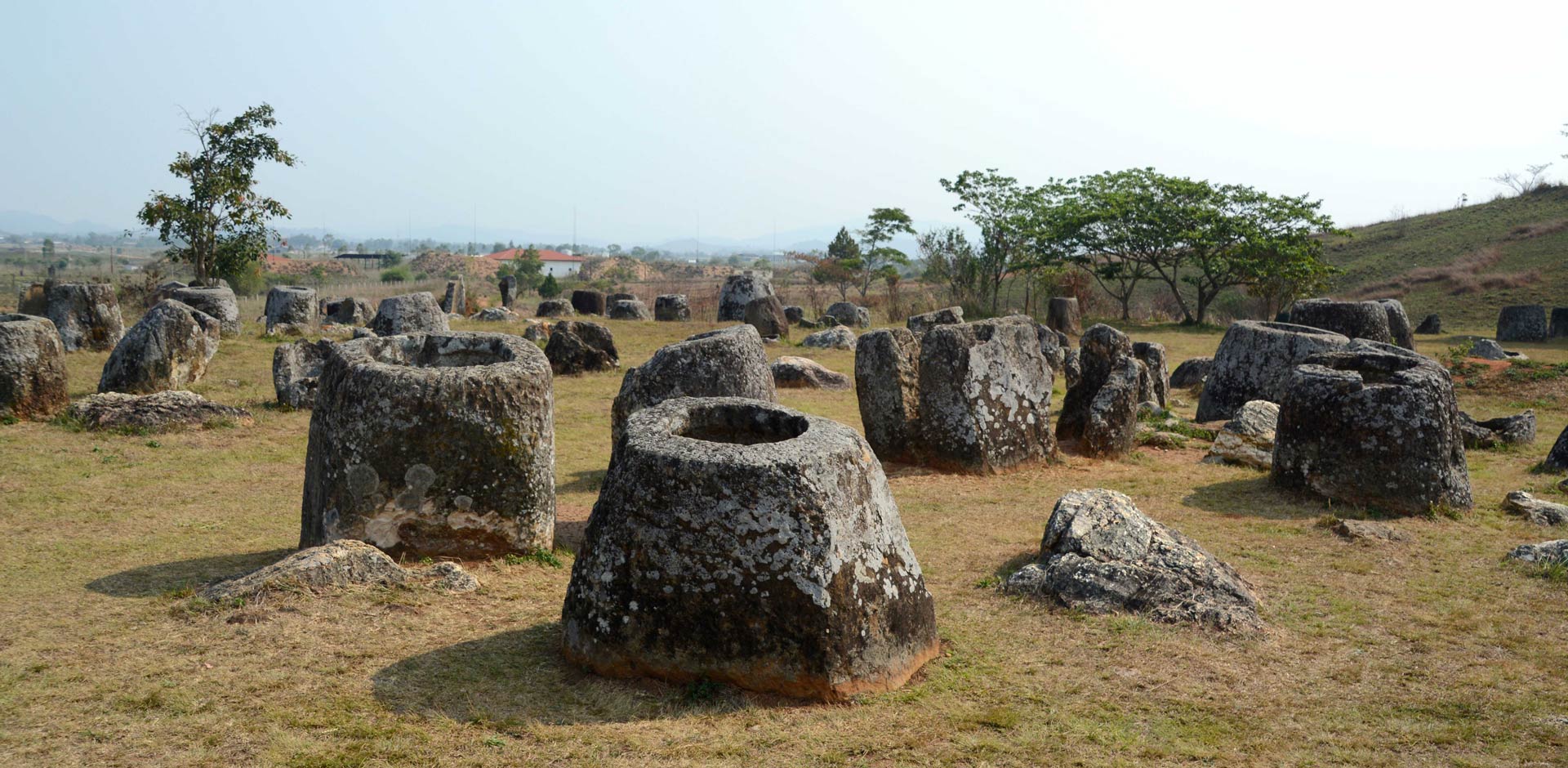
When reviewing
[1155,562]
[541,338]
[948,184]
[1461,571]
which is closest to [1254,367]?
[1461,571]

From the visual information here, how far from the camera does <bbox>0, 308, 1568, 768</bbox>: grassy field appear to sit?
450cm

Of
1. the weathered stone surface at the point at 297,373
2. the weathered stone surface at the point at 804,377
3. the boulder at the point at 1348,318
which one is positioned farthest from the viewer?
the weathered stone surface at the point at 804,377

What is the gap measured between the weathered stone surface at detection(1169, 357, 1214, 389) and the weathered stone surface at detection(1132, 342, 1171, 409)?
2.47 meters

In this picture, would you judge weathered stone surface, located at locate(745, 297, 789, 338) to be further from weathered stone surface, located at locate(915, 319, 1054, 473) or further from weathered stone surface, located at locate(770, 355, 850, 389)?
weathered stone surface, located at locate(915, 319, 1054, 473)

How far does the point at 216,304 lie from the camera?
2127cm

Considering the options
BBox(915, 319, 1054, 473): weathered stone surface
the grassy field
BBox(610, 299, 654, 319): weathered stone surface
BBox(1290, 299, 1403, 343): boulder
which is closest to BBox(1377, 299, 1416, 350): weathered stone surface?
BBox(1290, 299, 1403, 343): boulder

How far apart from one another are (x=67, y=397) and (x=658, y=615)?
12244mm

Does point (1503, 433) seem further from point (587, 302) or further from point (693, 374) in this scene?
point (587, 302)

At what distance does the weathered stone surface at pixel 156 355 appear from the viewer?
15.0 meters

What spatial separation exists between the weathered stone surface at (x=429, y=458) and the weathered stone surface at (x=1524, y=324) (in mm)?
28816

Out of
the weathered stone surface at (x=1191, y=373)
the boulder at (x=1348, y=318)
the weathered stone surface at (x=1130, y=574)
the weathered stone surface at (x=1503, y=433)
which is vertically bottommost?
the weathered stone surface at (x=1130, y=574)

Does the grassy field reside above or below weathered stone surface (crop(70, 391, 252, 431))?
below

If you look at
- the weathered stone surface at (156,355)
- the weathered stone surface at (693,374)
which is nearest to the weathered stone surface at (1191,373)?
the weathered stone surface at (693,374)

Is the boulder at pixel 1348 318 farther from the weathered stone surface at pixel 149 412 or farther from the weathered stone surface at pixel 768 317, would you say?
the weathered stone surface at pixel 149 412
